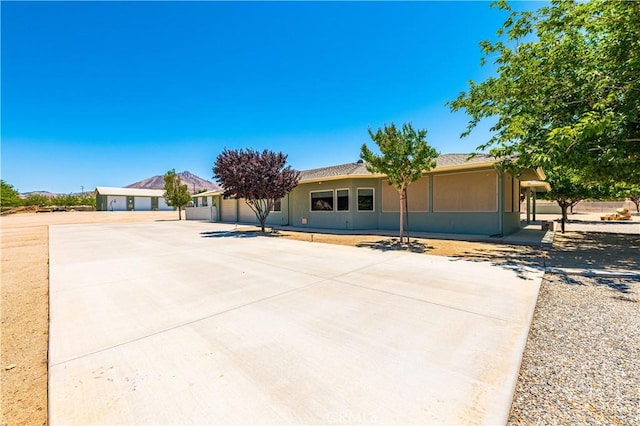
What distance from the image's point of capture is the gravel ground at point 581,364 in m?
1.97

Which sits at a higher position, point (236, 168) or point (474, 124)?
point (474, 124)

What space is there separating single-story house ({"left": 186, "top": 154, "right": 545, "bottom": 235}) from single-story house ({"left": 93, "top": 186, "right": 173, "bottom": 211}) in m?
41.1

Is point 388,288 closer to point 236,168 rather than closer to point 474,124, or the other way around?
point 474,124

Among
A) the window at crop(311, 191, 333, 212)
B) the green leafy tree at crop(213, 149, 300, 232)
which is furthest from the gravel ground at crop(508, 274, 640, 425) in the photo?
the window at crop(311, 191, 333, 212)

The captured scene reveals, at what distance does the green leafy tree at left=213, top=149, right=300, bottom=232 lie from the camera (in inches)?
533

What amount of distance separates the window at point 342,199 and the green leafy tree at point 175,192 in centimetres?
2105

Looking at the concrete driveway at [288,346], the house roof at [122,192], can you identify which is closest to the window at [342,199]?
the concrete driveway at [288,346]

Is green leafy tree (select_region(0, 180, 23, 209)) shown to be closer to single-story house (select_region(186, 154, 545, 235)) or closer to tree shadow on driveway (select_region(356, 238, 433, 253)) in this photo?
single-story house (select_region(186, 154, 545, 235))

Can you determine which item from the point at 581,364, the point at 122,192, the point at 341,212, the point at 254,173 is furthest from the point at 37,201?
the point at 581,364

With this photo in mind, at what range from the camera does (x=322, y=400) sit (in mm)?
2049

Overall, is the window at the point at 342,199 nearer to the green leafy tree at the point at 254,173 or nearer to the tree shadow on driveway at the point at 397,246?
the green leafy tree at the point at 254,173

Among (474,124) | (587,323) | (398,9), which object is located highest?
(398,9)

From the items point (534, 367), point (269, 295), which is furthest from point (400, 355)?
point (269, 295)

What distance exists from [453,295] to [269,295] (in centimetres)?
313
